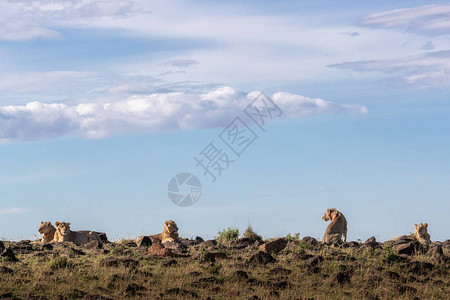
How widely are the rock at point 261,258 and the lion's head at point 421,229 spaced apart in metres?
7.30

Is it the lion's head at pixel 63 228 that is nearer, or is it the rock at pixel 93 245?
the rock at pixel 93 245

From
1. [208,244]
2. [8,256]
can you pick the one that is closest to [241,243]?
[208,244]

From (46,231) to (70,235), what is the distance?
1.35 meters

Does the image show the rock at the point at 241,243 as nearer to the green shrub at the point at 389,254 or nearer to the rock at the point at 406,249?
the green shrub at the point at 389,254

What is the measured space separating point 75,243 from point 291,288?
35.5ft

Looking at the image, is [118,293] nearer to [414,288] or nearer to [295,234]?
[414,288]

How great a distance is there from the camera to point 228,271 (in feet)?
69.5

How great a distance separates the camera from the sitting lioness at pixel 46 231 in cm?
2844

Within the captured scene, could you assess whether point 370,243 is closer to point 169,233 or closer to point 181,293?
point 169,233

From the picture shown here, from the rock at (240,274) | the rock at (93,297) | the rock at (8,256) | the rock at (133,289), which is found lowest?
the rock at (93,297)

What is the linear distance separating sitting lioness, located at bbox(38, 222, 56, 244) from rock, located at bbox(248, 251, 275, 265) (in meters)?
9.92

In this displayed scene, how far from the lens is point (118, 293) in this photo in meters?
19.2

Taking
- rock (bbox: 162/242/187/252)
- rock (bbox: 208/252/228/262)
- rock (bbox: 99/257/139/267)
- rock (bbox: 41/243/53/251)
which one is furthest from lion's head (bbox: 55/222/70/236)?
rock (bbox: 208/252/228/262)

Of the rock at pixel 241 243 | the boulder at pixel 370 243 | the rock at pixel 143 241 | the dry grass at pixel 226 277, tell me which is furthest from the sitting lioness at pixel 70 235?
the boulder at pixel 370 243
